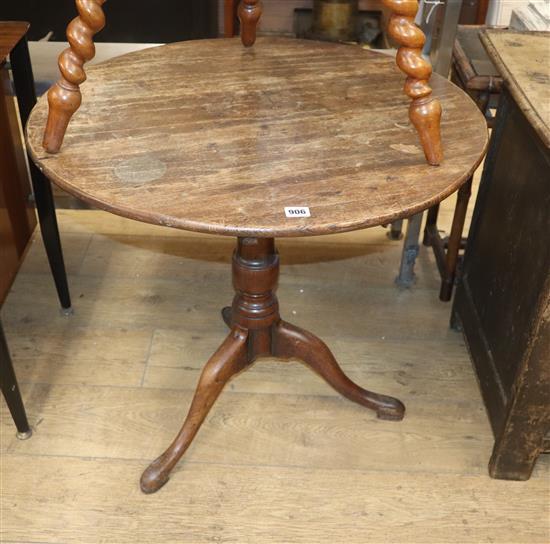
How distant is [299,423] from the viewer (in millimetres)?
1691

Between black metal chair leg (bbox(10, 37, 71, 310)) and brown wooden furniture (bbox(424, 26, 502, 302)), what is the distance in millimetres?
978

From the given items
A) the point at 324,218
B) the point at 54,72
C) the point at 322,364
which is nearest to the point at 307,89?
the point at 324,218

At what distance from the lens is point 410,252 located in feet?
6.66

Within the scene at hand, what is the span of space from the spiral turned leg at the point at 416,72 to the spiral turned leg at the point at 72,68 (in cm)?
41

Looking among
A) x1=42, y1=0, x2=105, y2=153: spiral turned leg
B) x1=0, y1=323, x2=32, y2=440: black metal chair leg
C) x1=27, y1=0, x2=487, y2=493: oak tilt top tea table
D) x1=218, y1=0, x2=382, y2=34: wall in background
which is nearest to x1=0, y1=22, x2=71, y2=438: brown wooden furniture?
x1=0, y1=323, x2=32, y2=440: black metal chair leg

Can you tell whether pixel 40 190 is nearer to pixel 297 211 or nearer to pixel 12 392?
pixel 12 392

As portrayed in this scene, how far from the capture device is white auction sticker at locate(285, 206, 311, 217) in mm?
1008

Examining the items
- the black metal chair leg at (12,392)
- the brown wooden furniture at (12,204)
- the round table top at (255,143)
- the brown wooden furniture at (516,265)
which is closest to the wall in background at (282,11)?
the brown wooden furniture at (12,204)

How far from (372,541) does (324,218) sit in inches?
30.1

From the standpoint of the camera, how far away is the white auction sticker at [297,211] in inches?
39.7

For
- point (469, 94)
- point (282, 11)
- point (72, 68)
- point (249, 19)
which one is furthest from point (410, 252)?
point (282, 11)

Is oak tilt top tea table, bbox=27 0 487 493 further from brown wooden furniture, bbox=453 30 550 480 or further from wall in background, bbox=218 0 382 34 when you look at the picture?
wall in background, bbox=218 0 382 34

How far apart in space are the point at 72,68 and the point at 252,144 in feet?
0.98

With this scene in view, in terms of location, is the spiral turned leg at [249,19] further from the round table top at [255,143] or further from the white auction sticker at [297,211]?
the white auction sticker at [297,211]
